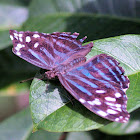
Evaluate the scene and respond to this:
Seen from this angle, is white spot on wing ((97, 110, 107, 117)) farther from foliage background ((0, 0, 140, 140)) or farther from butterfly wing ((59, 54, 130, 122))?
foliage background ((0, 0, 140, 140))

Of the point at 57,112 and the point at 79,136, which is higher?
the point at 57,112

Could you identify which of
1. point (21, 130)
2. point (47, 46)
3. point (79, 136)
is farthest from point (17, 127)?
point (47, 46)

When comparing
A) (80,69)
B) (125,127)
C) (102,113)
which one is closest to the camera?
(102,113)

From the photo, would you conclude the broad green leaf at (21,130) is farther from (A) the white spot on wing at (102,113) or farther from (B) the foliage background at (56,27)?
(A) the white spot on wing at (102,113)

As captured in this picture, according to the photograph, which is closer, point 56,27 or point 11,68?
point 56,27

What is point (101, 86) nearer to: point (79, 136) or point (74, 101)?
point (74, 101)

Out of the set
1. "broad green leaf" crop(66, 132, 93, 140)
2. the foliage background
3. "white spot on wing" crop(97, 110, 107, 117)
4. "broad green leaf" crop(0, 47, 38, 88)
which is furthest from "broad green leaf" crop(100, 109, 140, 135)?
"broad green leaf" crop(0, 47, 38, 88)
